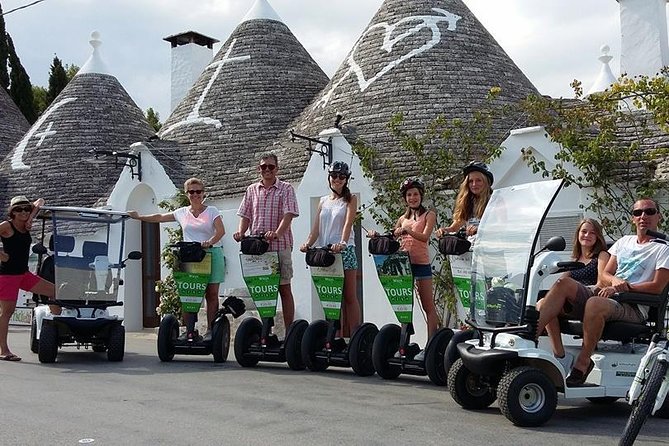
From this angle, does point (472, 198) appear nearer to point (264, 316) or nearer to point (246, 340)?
point (264, 316)

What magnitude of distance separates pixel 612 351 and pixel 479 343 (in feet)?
3.53

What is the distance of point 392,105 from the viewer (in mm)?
16047

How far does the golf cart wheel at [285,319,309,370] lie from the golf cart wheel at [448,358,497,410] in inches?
104

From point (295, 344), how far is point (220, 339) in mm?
1174

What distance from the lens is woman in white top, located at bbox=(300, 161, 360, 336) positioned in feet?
30.3

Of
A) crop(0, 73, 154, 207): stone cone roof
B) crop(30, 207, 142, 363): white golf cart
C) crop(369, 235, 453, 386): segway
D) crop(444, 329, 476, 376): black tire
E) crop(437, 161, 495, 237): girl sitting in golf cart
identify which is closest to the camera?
crop(444, 329, 476, 376): black tire

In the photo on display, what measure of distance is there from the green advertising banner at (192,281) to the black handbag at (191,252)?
13 centimetres

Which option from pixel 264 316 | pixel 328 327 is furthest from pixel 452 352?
pixel 264 316

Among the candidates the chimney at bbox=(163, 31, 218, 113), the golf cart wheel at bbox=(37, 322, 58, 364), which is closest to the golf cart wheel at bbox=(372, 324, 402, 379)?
the golf cart wheel at bbox=(37, 322, 58, 364)

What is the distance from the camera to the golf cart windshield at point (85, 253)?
1038 cm

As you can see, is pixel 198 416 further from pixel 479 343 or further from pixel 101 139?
pixel 101 139

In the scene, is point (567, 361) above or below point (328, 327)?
below

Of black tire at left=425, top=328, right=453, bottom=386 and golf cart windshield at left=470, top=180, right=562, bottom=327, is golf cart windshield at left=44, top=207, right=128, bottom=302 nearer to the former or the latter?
black tire at left=425, top=328, right=453, bottom=386

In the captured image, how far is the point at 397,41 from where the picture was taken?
687 inches
